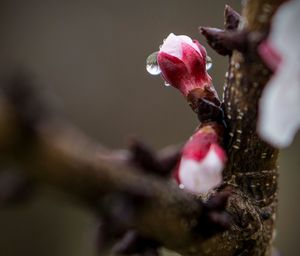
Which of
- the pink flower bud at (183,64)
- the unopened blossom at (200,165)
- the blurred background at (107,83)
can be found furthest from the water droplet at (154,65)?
the blurred background at (107,83)

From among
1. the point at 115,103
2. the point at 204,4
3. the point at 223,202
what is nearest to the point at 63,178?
the point at 223,202

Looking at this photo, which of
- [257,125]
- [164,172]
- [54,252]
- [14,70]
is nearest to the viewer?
[14,70]

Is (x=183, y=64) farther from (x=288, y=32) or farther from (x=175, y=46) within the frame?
(x=288, y=32)

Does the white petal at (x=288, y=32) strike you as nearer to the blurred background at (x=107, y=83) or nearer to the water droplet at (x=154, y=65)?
the water droplet at (x=154, y=65)

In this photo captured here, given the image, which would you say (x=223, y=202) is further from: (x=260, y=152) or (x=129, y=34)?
(x=129, y=34)

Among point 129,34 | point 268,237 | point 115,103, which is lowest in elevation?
point 115,103

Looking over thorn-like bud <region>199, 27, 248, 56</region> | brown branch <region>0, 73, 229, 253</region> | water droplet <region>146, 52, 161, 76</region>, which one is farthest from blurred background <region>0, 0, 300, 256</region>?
brown branch <region>0, 73, 229, 253</region>

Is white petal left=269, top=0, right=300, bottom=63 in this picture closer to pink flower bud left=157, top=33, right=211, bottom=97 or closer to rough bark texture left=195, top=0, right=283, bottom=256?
rough bark texture left=195, top=0, right=283, bottom=256
